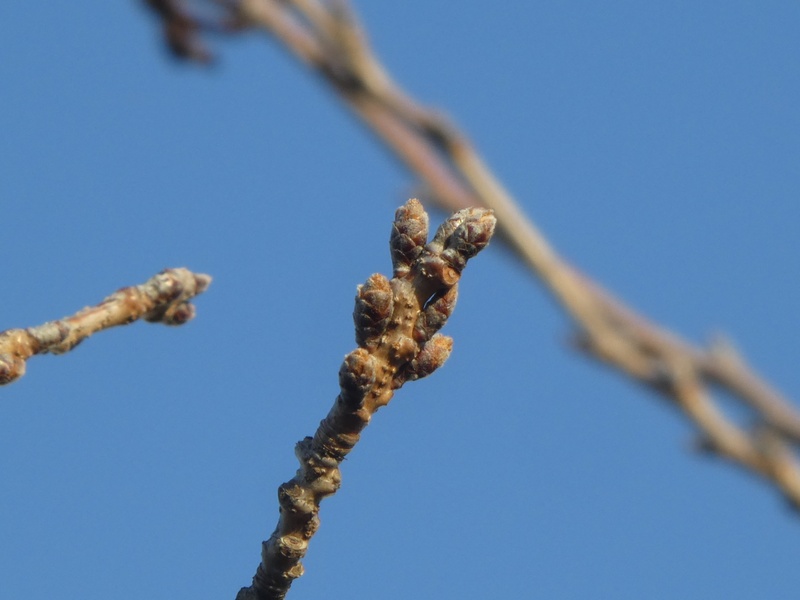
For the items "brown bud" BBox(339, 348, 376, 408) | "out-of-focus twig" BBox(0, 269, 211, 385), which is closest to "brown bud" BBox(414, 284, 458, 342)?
"brown bud" BBox(339, 348, 376, 408)

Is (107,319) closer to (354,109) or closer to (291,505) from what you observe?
(291,505)

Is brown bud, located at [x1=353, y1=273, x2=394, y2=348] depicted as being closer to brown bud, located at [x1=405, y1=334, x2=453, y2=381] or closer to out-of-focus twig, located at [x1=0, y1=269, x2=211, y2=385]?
brown bud, located at [x1=405, y1=334, x2=453, y2=381]

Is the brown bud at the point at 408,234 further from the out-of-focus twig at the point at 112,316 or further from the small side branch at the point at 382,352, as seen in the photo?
the out-of-focus twig at the point at 112,316

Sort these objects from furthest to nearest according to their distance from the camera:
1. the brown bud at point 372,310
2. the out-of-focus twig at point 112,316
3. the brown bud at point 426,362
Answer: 1. the out-of-focus twig at point 112,316
2. the brown bud at point 426,362
3. the brown bud at point 372,310

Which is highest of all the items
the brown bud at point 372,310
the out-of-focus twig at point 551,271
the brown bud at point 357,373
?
the out-of-focus twig at point 551,271

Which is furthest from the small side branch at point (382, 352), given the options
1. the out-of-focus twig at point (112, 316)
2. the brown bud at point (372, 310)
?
the out-of-focus twig at point (112, 316)

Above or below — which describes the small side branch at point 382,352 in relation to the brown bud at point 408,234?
below
